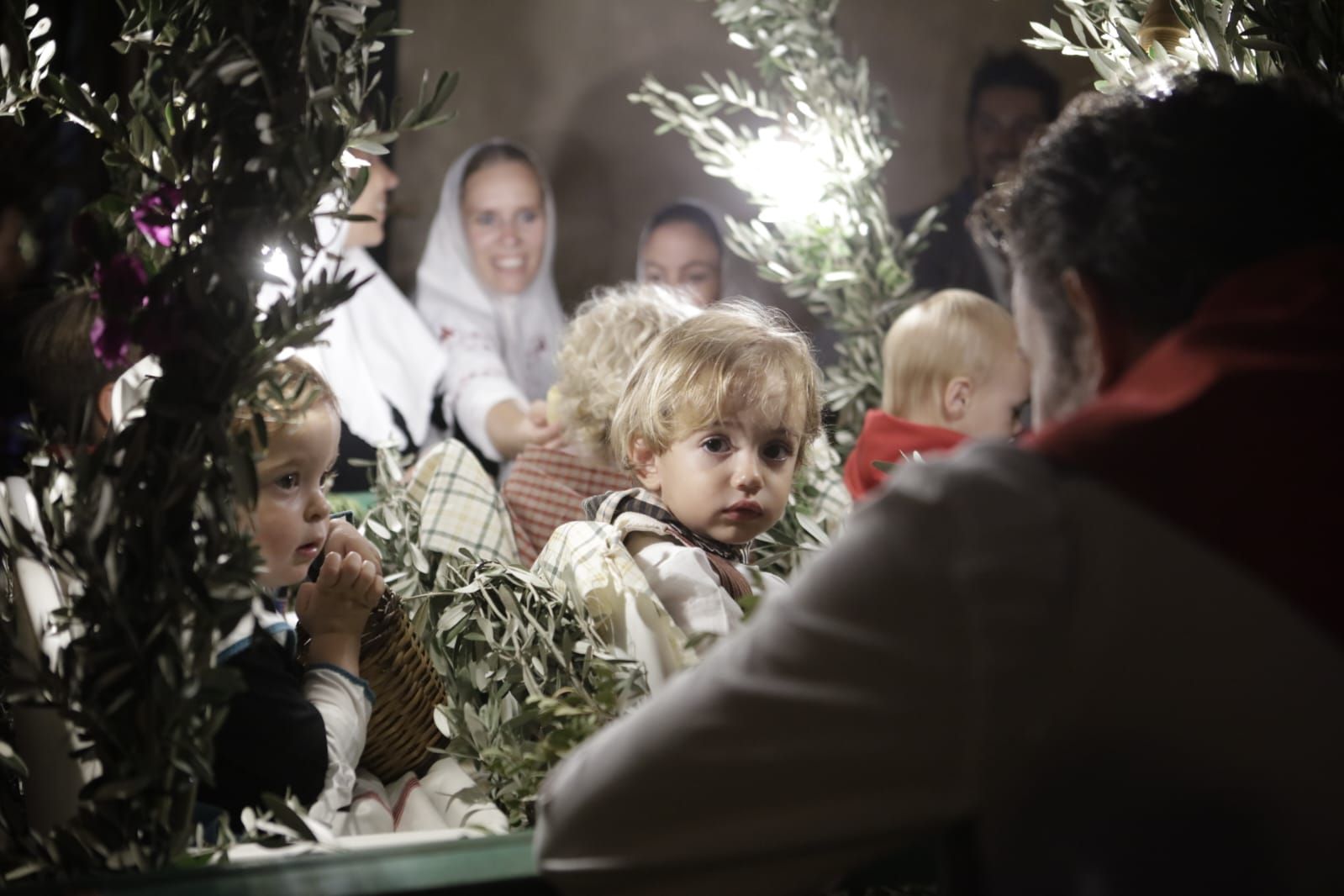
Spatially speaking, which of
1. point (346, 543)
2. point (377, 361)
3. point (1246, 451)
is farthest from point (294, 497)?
point (377, 361)

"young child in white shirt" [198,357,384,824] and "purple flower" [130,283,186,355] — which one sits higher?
"purple flower" [130,283,186,355]

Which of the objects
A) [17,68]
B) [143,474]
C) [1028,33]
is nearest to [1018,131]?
[1028,33]

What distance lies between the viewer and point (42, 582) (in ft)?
4.83

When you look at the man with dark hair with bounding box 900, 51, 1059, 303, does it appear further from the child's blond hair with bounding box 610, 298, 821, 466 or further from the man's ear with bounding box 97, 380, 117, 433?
the man's ear with bounding box 97, 380, 117, 433

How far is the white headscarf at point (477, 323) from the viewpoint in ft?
13.6

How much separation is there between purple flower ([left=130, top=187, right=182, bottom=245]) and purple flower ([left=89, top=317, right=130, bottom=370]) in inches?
4.0

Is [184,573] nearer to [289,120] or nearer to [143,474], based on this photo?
[143,474]

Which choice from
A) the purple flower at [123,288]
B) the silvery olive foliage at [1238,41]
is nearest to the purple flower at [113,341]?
the purple flower at [123,288]

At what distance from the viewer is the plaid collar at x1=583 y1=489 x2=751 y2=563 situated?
6.48 feet

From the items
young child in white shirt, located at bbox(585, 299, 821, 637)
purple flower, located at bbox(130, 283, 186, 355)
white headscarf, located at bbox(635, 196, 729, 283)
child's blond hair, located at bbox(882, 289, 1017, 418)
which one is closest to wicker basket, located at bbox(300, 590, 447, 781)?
young child in white shirt, located at bbox(585, 299, 821, 637)

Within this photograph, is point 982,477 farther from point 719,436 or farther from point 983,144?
point 983,144

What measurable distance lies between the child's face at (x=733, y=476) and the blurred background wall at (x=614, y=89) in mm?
2413

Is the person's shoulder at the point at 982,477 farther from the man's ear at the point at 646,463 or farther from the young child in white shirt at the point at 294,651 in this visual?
the man's ear at the point at 646,463

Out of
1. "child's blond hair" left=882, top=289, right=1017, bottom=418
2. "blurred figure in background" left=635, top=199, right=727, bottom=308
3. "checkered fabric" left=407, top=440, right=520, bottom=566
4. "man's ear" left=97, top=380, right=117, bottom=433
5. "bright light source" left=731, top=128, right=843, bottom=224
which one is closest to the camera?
"man's ear" left=97, top=380, right=117, bottom=433
